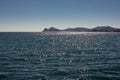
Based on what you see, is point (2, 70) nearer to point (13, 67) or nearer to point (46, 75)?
point (13, 67)

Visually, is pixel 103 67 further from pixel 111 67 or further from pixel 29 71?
pixel 29 71

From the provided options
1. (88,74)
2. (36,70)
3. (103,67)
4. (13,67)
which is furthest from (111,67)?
(13,67)

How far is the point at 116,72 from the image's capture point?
3166cm

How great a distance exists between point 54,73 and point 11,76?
5.69 metres

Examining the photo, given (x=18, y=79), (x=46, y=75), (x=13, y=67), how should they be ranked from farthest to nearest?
(x=13, y=67), (x=46, y=75), (x=18, y=79)

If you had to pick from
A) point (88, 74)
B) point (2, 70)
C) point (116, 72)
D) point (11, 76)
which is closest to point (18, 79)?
point (11, 76)

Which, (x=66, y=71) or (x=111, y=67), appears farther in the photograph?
(x=111, y=67)

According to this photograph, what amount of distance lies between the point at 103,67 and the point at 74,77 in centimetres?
895

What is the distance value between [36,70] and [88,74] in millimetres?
7735

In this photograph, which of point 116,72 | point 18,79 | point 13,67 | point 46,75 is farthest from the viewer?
point 13,67

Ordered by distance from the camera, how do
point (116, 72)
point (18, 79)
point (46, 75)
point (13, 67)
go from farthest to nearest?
point (13, 67) < point (116, 72) < point (46, 75) < point (18, 79)

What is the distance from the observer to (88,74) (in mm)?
30188

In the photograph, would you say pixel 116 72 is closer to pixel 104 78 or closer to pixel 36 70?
pixel 104 78

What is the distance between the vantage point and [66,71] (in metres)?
A: 31.8
